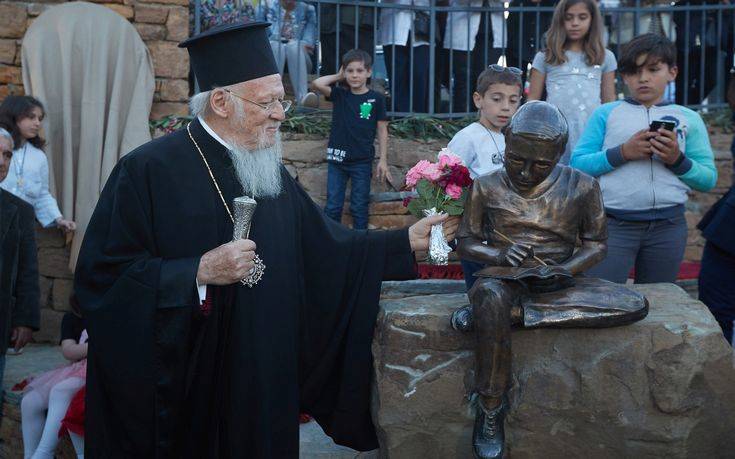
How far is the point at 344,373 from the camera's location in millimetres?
4070

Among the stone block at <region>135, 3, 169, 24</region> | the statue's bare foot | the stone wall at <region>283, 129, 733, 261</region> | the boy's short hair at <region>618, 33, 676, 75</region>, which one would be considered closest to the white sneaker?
the stone wall at <region>283, 129, 733, 261</region>

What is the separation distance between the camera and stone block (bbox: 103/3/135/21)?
292 inches

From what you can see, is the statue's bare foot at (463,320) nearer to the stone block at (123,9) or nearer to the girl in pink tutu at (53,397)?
the girl in pink tutu at (53,397)

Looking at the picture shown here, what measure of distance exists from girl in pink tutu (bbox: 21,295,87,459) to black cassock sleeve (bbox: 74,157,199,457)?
5.21ft

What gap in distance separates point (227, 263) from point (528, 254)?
1.14m

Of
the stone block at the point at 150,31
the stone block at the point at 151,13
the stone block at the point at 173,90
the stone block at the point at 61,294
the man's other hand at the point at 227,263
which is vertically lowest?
the stone block at the point at 61,294

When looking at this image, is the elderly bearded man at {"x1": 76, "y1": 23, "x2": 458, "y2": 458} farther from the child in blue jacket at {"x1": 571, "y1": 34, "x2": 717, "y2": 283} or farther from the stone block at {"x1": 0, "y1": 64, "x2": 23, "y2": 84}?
the stone block at {"x1": 0, "y1": 64, "x2": 23, "y2": 84}

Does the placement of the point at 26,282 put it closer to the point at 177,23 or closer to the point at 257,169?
the point at 257,169

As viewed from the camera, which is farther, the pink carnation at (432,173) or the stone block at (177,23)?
the stone block at (177,23)

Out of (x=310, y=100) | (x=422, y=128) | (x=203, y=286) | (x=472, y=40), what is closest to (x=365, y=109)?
(x=310, y=100)

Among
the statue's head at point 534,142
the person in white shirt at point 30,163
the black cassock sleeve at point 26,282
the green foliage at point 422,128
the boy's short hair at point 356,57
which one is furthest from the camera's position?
the green foliage at point 422,128

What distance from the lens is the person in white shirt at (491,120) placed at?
5.14m

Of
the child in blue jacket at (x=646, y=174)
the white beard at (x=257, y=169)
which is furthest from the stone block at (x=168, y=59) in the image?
the white beard at (x=257, y=169)

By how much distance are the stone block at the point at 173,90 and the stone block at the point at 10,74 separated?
3.35 feet
